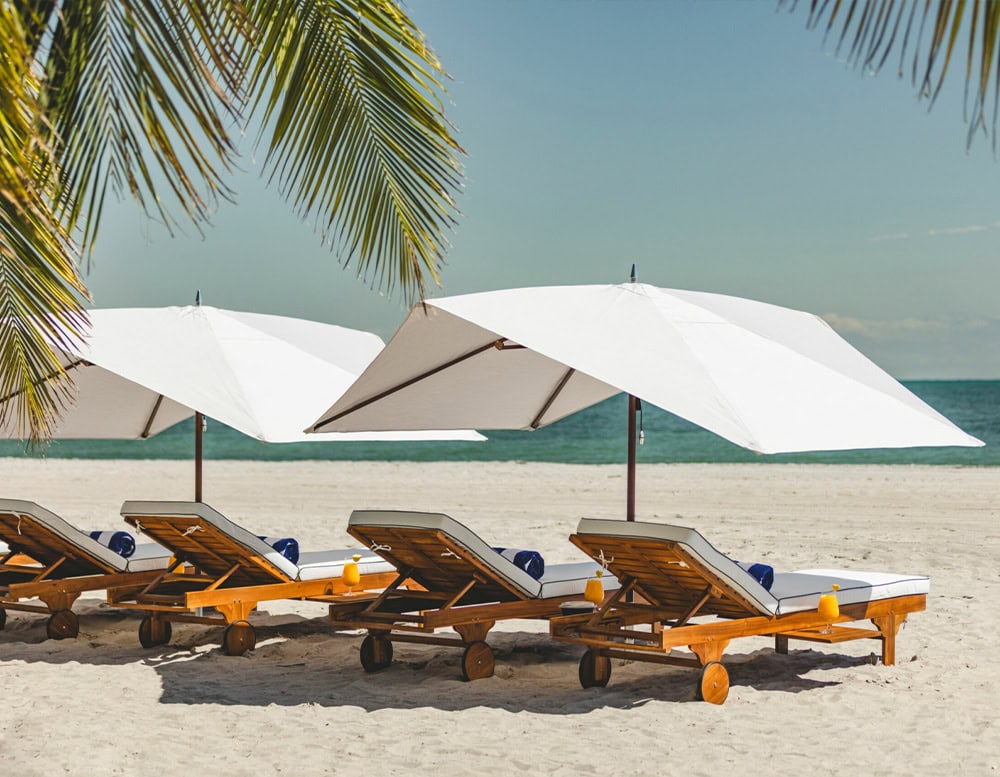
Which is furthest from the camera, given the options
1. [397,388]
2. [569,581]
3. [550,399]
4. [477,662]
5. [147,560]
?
[550,399]

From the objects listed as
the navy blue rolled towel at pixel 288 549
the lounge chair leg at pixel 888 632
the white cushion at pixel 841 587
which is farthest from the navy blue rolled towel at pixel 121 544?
the lounge chair leg at pixel 888 632

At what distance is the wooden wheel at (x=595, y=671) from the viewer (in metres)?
6.21

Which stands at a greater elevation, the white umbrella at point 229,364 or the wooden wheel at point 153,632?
the white umbrella at point 229,364

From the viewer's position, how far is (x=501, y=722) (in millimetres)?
5543

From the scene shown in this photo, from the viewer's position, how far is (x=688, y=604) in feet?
20.3

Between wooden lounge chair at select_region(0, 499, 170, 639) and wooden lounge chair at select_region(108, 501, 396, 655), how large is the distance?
0.49 ft

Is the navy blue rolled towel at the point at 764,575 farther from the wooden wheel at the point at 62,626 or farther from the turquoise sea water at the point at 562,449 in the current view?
the turquoise sea water at the point at 562,449

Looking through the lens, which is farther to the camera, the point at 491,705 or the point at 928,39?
the point at 491,705

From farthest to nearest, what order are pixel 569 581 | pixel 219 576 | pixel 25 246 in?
1. pixel 219 576
2. pixel 569 581
3. pixel 25 246

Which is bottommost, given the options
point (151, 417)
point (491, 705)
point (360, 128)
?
point (491, 705)

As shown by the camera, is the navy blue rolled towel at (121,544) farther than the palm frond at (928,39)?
Yes

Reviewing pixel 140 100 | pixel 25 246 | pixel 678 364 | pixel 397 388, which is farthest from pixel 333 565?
pixel 140 100

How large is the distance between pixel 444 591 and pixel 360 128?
10.2 ft

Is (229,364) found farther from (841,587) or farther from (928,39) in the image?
(928,39)
